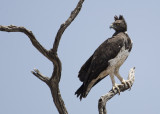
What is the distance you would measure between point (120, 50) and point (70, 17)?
6.47ft

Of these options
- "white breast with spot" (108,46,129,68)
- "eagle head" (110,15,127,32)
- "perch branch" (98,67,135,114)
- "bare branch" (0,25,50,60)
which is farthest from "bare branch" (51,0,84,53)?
"eagle head" (110,15,127,32)

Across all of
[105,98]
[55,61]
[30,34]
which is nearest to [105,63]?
[105,98]

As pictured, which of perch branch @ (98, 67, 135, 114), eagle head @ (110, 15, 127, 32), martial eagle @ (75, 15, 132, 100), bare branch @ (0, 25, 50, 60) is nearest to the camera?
bare branch @ (0, 25, 50, 60)

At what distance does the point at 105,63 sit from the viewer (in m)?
11.3

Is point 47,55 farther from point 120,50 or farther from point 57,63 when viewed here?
point 120,50

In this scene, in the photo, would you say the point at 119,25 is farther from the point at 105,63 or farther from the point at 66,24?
the point at 66,24

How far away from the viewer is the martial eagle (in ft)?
36.6

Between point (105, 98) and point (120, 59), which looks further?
point (120, 59)

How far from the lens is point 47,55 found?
9.96 meters

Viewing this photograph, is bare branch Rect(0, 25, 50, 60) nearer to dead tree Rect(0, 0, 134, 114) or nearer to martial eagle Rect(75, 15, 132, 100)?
dead tree Rect(0, 0, 134, 114)

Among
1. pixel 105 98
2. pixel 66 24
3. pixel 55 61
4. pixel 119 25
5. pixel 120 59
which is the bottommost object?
pixel 105 98

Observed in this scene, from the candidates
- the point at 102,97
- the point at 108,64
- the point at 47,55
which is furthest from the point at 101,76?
the point at 47,55

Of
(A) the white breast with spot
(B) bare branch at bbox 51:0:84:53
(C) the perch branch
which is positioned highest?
(B) bare branch at bbox 51:0:84:53

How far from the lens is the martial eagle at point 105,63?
440 inches
